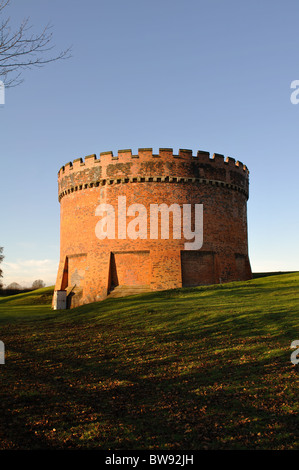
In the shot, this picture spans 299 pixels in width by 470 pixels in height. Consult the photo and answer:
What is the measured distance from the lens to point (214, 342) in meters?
11.1

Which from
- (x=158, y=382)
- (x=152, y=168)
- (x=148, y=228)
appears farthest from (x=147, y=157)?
(x=158, y=382)

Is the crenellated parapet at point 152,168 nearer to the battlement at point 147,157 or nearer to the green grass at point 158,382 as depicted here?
the battlement at point 147,157

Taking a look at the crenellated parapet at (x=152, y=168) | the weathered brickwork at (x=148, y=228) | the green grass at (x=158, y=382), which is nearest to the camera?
the green grass at (x=158, y=382)

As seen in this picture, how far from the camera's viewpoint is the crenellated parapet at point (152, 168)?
1029 inches

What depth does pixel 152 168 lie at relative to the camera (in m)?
26.1

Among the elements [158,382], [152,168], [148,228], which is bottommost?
[158,382]

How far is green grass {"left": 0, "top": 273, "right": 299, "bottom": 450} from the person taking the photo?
6.09m

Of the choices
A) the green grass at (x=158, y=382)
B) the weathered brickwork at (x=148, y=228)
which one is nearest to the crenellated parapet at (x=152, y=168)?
the weathered brickwork at (x=148, y=228)

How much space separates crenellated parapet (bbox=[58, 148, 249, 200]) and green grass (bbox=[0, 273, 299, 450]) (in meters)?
12.4

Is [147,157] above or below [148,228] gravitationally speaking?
above

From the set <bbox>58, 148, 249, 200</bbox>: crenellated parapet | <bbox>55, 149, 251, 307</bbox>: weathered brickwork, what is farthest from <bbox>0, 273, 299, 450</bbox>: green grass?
<bbox>58, 148, 249, 200</bbox>: crenellated parapet

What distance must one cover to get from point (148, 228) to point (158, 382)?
1753cm

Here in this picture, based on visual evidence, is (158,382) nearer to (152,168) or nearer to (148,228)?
(148,228)

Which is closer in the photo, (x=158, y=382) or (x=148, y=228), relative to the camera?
(x=158, y=382)
